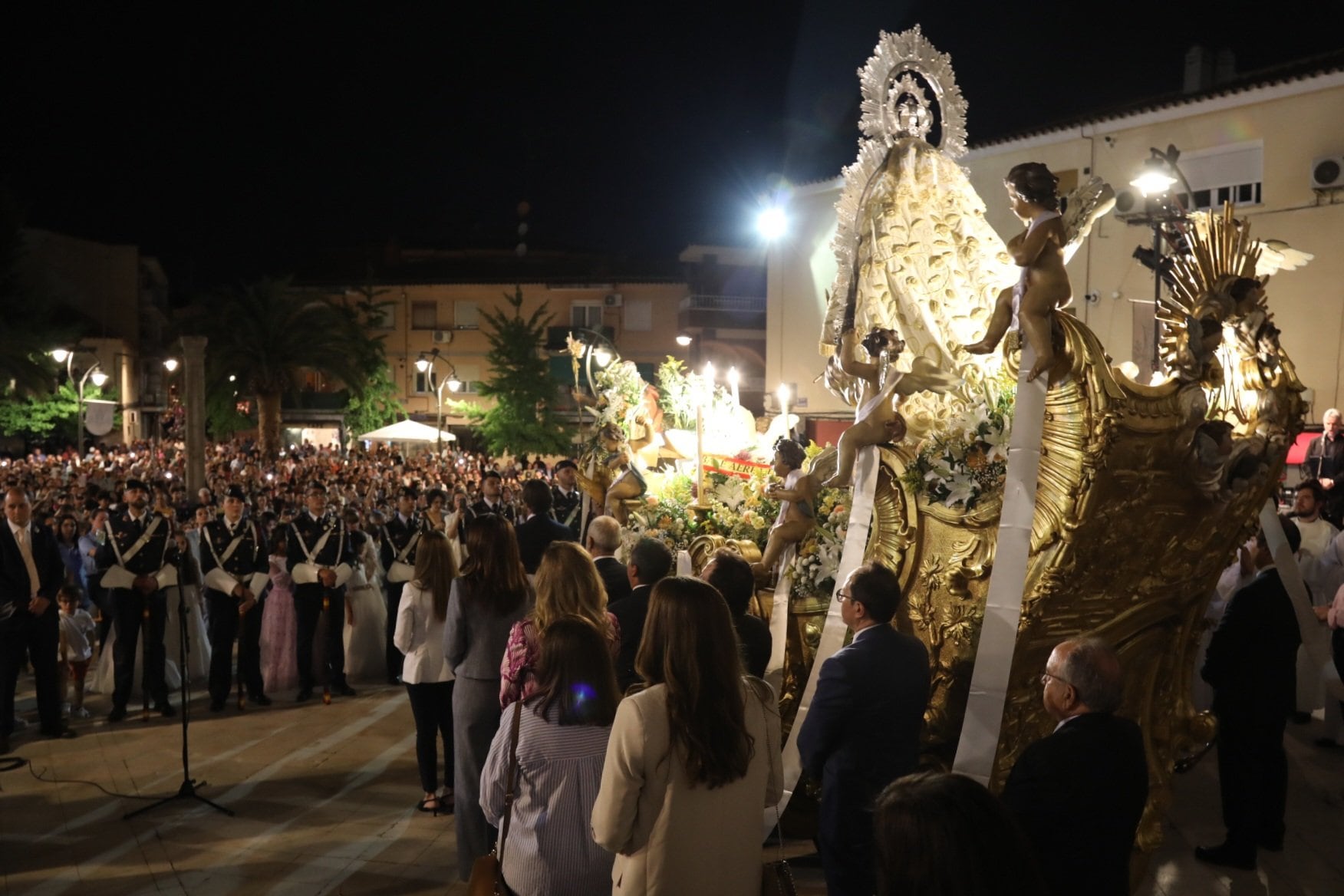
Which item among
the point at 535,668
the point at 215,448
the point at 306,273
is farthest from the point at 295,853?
the point at 306,273

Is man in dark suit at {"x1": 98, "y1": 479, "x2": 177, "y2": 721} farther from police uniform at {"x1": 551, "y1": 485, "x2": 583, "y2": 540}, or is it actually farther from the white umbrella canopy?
the white umbrella canopy

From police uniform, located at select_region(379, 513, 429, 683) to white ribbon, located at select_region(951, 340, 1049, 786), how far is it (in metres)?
6.54

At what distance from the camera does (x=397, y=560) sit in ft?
33.6

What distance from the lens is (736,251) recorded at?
41.8 metres

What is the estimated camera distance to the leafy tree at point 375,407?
129 feet

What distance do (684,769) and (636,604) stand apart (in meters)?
1.98

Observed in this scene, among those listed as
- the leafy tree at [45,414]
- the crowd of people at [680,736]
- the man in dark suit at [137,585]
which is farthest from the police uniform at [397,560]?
the leafy tree at [45,414]

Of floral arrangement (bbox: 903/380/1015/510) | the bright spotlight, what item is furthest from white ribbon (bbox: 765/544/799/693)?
the bright spotlight

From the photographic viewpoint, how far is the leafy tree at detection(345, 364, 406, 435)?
39.2m

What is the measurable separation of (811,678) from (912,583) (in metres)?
0.75

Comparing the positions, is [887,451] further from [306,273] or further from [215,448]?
[306,273]

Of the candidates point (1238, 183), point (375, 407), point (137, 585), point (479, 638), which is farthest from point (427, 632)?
point (375, 407)

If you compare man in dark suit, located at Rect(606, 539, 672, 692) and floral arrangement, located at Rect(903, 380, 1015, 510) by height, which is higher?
floral arrangement, located at Rect(903, 380, 1015, 510)

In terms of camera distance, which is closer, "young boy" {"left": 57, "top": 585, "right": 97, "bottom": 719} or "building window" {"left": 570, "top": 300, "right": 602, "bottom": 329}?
"young boy" {"left": 57, "top": 585, "right": 97, "bottom": 719}
